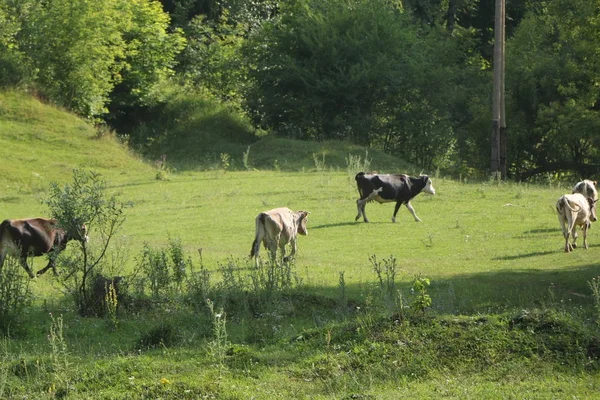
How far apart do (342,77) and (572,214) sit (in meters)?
32.0

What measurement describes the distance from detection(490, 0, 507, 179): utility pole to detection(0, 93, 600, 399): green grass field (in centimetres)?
1073

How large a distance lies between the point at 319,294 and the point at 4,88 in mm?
36874

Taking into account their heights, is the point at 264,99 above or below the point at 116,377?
above

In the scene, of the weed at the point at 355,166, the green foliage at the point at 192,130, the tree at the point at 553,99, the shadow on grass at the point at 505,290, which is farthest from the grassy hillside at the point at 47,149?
the shadow on grass at the point at 505,290

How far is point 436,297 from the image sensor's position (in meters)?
16.7

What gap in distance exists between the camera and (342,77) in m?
54.8

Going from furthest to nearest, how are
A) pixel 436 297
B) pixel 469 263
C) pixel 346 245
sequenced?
pixel 346 245 → pixel 469 263 → pixel 436 297

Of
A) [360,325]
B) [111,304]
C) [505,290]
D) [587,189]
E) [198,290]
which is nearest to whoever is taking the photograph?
[360,325]

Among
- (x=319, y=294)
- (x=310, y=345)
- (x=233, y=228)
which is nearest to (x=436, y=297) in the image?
(x=319, y=294)

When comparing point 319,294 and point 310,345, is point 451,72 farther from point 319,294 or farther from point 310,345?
point 310,345

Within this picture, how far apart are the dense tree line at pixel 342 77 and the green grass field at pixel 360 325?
1756cm

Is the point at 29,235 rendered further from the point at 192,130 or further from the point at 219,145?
the point at 192,130

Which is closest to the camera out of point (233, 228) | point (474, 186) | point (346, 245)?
point (346, 245)

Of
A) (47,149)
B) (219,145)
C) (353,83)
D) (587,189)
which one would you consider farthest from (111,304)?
(353,83)
